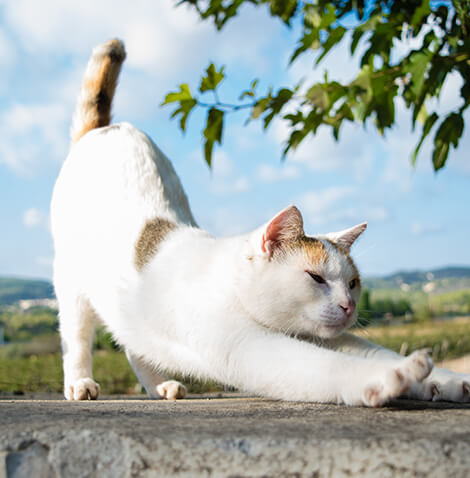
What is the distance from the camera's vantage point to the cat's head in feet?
6.36

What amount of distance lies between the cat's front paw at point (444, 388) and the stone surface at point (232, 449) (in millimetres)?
555

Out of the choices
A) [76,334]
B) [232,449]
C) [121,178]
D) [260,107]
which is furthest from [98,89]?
[232,449]

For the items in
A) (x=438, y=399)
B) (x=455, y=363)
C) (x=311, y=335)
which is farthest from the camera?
(x=455, y=363)

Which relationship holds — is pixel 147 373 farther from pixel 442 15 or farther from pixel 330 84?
pixel 442 15

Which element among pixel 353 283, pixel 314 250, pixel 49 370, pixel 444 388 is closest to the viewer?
pixel 444 388

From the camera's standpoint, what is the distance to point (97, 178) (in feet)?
Result: 9.04

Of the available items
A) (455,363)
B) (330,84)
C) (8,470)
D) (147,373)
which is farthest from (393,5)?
(455,363)

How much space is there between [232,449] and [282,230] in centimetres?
111

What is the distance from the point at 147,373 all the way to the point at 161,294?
89 cm

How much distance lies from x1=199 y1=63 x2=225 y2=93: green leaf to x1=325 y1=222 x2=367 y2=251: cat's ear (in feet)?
2.92

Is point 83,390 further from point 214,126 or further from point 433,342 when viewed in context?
point 433,342

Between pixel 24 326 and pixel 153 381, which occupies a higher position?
pixel 24 326

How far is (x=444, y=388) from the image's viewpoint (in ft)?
5.68

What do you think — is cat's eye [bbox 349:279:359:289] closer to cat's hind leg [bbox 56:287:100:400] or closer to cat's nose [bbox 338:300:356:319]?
cat's nose [bbox 338:300:356:319]
